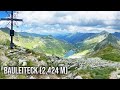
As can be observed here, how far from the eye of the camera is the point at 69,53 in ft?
13.2

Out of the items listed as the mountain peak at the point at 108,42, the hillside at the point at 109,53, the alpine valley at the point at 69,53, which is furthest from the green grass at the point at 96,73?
the mountain peak at the point at 108,42

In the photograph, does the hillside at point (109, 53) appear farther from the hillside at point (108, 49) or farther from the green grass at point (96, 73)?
the green grass at point (96, 73)

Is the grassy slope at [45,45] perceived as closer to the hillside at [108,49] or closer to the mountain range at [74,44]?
the mountain range at [74,44]

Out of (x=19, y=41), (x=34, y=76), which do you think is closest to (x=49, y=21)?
(x=19, y=41)

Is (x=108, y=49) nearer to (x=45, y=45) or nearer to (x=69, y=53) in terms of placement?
(x=69, y=53)

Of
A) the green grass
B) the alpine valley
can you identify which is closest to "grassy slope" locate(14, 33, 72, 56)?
the alpine valley

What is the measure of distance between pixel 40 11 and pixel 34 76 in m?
0.95

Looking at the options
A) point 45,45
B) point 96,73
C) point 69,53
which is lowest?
point 96,73

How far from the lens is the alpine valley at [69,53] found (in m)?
3.88

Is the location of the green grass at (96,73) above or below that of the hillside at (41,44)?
below

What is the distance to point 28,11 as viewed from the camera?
3.88 m

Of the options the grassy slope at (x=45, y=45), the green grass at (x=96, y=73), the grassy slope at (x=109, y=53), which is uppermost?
the grassy slope at (x=45, y=45)

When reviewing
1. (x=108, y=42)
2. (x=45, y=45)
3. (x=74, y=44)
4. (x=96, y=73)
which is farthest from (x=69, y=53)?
(x=108, y=42)
